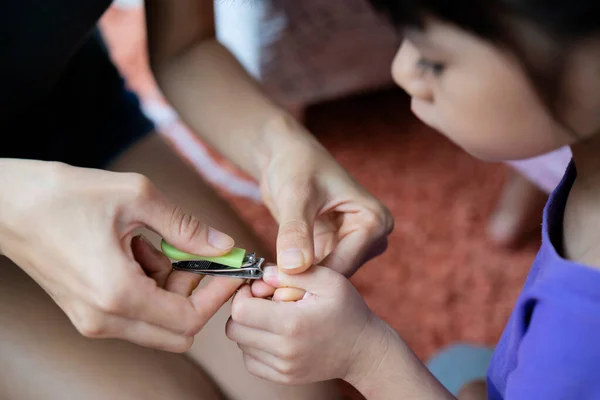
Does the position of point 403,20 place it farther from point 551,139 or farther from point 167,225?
point 167,225

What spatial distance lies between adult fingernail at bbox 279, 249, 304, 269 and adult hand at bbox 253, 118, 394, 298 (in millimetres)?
18

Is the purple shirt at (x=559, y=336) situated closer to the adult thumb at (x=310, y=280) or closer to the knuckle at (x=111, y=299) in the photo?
the adult thumb at (x=310, y=280)

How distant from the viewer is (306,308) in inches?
23.2

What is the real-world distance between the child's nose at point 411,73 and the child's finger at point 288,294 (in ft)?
0.70

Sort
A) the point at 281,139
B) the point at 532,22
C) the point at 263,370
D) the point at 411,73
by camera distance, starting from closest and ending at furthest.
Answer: the point at 532,22
the point at 411,73
the point at 263,370
the point at 281,139

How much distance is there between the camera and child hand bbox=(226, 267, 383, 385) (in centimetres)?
59

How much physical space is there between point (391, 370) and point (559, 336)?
182 mm

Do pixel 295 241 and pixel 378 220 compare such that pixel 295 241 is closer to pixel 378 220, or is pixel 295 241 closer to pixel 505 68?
pixel 378 220

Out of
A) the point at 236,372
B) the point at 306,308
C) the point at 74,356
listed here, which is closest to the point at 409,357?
the point at 306,308

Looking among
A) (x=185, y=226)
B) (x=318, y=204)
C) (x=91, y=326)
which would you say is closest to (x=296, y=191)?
(x=318, y=204)

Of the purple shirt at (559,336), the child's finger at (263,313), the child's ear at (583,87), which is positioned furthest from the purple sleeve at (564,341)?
the child's finger at (263,313)

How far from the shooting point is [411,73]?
20.6 inches

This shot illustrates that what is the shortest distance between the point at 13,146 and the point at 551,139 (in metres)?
0.61

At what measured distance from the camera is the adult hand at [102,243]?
0.57 m
